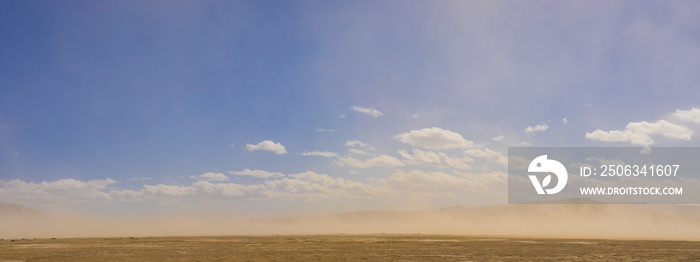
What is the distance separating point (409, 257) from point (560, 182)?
5890 centimetres

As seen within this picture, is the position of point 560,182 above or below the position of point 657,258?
above

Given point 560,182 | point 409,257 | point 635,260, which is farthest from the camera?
point 560,182

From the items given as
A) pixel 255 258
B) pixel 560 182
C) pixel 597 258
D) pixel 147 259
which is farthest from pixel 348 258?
pixel 560 182

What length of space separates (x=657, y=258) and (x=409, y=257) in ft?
73.1

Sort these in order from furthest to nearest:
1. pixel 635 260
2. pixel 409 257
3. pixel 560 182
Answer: pixel 560 182, pixel 409 257, pixel 635 260

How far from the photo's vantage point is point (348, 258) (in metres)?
42.2

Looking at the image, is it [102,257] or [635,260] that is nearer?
[635,260]

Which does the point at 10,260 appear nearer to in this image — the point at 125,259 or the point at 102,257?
the point at 102,257

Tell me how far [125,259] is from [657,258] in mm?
48445

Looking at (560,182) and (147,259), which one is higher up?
(560,182)

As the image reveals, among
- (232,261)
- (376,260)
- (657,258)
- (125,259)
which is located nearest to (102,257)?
(125,259)

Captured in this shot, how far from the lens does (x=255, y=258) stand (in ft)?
141

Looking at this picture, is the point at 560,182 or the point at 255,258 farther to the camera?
the point at 560,182

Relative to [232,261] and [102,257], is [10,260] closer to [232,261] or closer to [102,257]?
[102,257]
